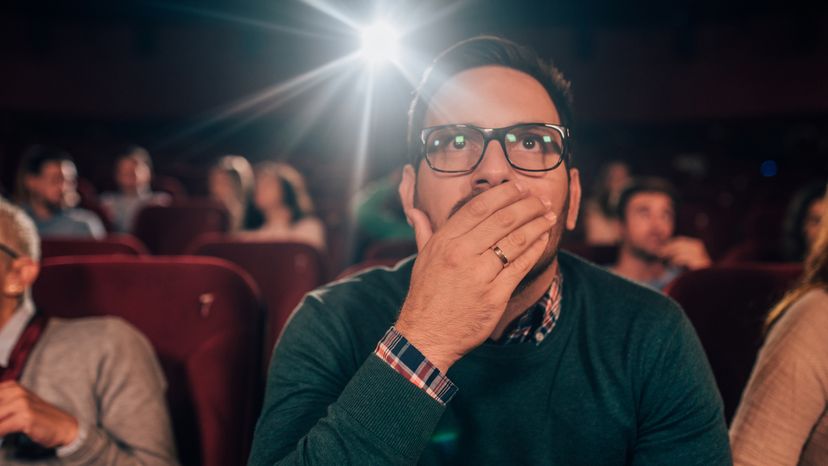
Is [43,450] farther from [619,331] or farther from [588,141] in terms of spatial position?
[588,141]

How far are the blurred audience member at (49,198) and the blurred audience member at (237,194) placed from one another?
2.62ft

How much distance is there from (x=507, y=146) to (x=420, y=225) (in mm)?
157

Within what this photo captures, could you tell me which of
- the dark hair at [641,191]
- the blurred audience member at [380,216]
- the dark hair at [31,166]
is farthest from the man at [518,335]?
the dark hair at [31,166]

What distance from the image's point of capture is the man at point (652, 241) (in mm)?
2473

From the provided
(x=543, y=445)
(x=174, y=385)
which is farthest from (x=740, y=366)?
(x=174, y=385)

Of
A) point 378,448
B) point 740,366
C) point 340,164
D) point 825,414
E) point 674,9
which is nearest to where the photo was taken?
point 378,448

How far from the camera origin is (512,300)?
90cm

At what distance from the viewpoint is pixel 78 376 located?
3.85 feet

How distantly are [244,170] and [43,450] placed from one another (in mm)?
3979

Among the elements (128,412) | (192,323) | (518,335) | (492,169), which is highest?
(492,169)

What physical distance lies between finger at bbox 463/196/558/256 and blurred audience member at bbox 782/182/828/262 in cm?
192

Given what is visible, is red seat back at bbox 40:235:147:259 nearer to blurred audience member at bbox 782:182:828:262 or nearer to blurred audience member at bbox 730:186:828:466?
blurred audience member at bbox 730:186:828:466

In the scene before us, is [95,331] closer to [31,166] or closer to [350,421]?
[350,421]

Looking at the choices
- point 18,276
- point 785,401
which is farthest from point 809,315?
point 18,276
